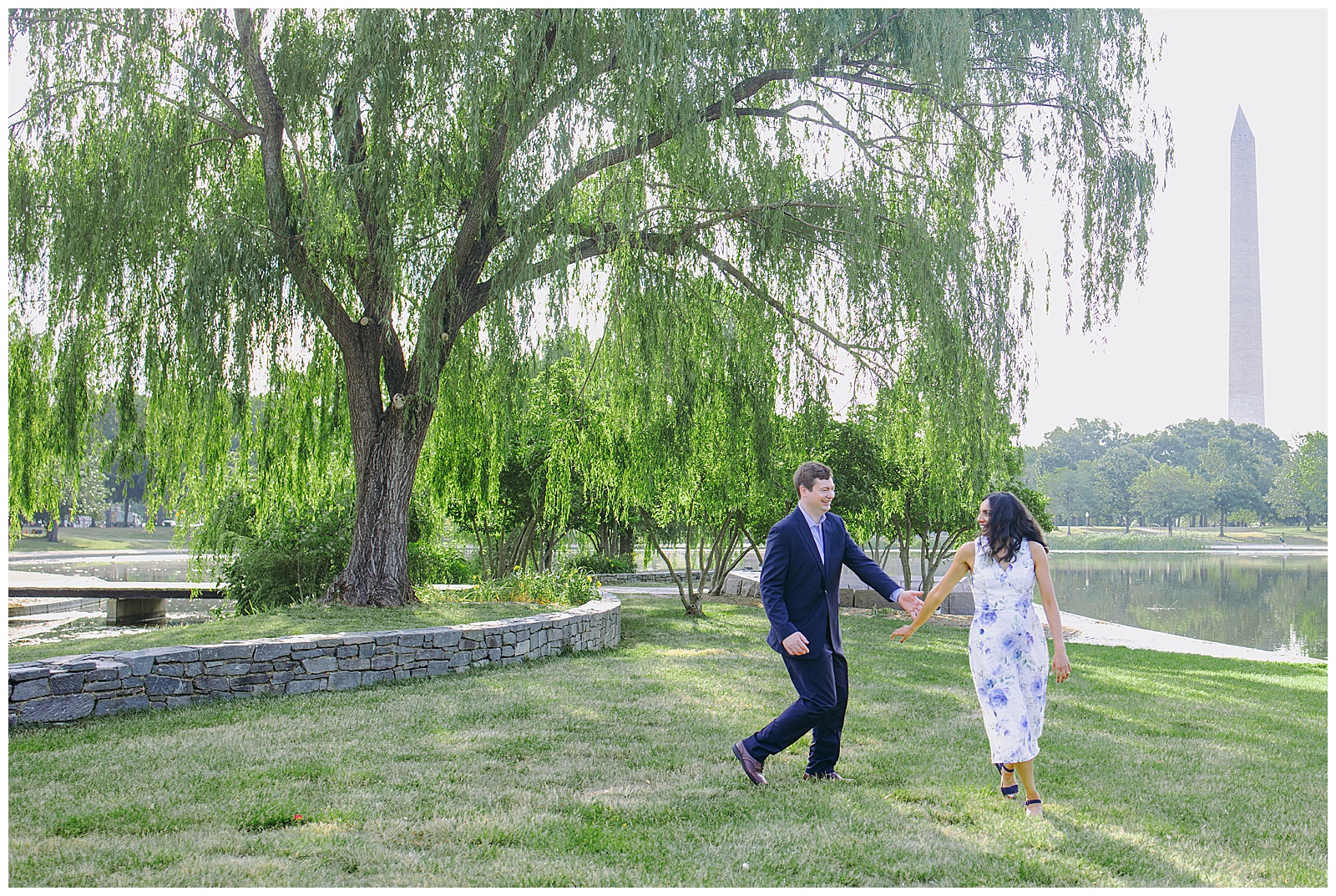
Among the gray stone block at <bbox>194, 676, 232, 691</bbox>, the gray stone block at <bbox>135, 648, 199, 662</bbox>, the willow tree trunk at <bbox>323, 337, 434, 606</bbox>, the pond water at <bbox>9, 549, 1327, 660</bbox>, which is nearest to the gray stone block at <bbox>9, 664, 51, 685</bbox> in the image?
the gray stone block at <bbox>135, 648, 199, 662</bbox>

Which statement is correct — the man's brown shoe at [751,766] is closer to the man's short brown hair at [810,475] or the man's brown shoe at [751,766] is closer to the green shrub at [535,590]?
the man's short brown hair at [810,475]

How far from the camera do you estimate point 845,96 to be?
9.68m

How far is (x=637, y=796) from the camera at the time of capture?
474 centimetres

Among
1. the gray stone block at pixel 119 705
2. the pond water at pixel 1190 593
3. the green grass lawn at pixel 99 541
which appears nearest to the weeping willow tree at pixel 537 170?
the gray stone block at pixel 119 705

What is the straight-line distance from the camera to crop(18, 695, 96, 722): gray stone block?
632cm

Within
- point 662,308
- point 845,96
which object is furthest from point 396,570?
point 845,96

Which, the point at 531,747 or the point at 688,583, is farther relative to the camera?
the point at 688,583

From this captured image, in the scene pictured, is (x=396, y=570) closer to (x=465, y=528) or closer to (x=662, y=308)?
(x=662, y=308)

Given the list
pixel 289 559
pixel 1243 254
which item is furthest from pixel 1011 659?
pixel 1243 254

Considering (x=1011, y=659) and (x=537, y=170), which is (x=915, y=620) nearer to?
(x=1011, y=659)

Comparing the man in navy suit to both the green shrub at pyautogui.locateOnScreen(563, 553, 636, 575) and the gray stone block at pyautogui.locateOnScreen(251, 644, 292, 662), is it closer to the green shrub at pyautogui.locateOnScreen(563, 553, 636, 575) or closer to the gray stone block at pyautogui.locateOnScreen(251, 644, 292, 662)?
the gray stone block at pyautogui.locateOnScreen(251, 644, 292, 662)

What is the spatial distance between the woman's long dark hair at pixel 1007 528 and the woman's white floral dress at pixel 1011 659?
37 millimetres

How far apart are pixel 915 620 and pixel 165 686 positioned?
556 centimetres

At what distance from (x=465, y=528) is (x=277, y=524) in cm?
438
